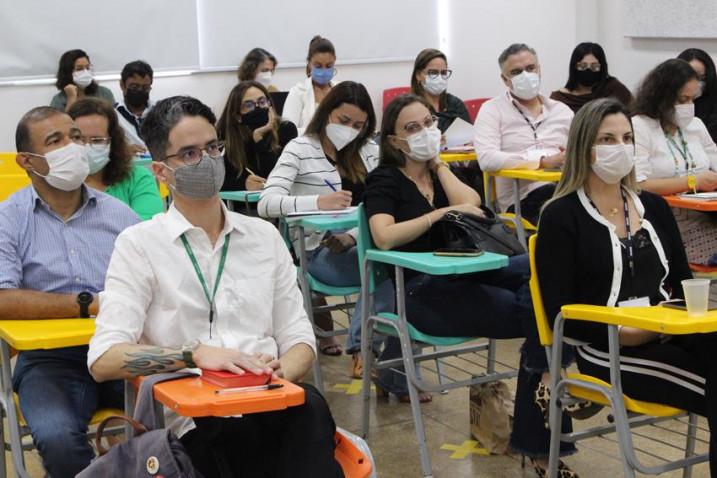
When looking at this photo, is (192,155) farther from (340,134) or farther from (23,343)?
(340,134)

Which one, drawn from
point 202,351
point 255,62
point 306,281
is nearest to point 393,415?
point 306,281

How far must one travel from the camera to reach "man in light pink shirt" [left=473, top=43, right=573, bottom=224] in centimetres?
512

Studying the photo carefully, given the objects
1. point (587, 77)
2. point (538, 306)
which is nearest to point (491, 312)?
point (538, 306)

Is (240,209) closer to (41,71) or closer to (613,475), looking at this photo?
(613,475)

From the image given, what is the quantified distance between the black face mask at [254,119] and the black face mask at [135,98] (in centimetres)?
194

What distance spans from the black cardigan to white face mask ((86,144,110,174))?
155 cm

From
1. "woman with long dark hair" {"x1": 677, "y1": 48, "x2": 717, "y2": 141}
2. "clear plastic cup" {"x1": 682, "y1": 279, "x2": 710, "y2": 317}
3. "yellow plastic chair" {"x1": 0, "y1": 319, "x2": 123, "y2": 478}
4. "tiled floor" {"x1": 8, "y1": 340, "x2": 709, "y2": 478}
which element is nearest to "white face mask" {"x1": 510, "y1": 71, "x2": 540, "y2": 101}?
"woman with long dark hair" {"x1": 677, "y1": 48, "x2": 717, "y2": 141}

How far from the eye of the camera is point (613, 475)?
320cm

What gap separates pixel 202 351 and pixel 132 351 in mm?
144

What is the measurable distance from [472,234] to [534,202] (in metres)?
1.78

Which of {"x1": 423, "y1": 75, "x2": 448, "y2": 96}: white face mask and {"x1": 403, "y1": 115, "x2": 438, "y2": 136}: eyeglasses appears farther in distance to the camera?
{"x1": 423, "y1": 75, "x2": 448, "y2": 96}: white face mask

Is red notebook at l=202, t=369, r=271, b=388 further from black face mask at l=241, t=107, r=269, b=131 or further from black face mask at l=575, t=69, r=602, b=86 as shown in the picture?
black face mask at l=575, t=69, r=602, b=86

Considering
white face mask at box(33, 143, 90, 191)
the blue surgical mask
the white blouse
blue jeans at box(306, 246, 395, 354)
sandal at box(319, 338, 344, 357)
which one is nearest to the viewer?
white face mask at box(33, 143, 90, 191)

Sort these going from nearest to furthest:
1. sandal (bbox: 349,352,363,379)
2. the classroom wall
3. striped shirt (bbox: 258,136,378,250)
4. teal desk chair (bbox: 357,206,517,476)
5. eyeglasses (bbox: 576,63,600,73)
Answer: teal desk chair (bbox: 357,206,517,476)
striped shirt (bbox: 258,136,378,250)
sandal (bbox: 349,352,363,379)
eyeglasses (bbox: 576,63,600,73)
the classroom wall
